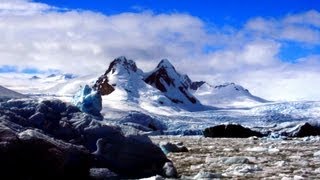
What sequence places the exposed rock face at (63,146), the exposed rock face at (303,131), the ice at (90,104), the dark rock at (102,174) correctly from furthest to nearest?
the exposed rock face at (303,131), the ice at (90,104), the dark rock at (102,174), the exposed rock face at (63,146)

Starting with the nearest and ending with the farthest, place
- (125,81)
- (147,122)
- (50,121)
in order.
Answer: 1. (50,121)
2. (147,122)
3. (125,81)

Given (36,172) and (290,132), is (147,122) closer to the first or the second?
(290,132)

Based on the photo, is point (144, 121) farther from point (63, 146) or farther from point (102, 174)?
point (63, 146)

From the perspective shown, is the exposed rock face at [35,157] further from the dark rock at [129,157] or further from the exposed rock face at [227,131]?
the exposed rock face at [227,131]

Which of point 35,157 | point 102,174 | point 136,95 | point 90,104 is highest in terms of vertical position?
point 136,95

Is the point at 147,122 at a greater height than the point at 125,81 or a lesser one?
lesser

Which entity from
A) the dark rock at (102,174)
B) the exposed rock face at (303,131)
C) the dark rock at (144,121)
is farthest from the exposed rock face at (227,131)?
the dark rock at (102,174)

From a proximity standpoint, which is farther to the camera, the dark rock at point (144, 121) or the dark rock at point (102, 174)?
the dark rock at point (144, 121)

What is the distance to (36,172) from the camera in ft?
49.0

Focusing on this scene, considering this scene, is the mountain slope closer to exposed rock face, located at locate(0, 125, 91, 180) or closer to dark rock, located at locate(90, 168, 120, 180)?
dark rock, located at locate(90, 168, 120, 180)

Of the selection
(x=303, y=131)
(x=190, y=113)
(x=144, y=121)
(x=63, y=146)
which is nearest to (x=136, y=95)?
(x=190, y=113)

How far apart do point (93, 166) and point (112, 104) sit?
459 feet

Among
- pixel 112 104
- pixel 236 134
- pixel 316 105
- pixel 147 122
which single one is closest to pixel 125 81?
pixel 112 104

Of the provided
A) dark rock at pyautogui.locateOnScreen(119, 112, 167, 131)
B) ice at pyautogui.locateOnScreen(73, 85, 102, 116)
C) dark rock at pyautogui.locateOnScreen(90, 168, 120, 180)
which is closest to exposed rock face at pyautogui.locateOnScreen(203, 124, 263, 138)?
ice at pyautogui.locateOnScreen(73, 85, 102, 116)
